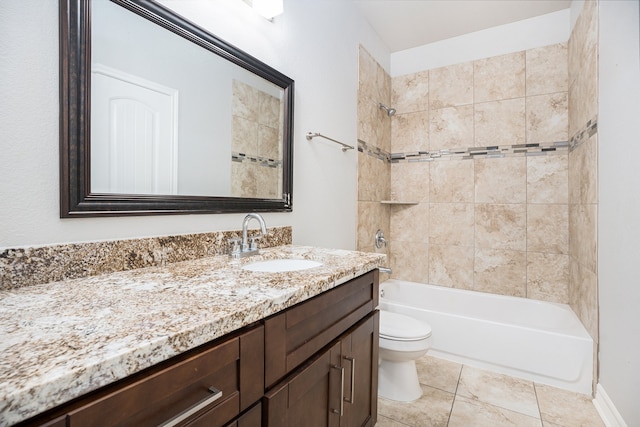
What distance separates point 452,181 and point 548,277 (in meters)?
1.08

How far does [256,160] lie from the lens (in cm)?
153

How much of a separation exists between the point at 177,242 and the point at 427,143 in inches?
99.0

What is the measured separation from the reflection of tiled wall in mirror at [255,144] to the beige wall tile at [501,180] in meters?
1.95

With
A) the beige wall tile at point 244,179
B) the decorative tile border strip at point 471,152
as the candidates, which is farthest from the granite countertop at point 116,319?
the decorative tile border strip at point 471,152

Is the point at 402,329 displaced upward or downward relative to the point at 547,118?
downward

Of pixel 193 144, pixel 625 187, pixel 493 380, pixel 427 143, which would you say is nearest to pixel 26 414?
pixel 193 144

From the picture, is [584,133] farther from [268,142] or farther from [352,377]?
[352,377]

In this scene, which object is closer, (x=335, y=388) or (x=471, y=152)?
(x=335, y=388)

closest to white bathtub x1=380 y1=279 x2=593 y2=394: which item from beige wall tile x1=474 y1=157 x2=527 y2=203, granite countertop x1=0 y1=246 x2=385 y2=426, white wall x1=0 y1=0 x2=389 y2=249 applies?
beige wall tile x1=474 y1=157 x2=527 y2=203

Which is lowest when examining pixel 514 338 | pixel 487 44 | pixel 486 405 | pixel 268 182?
pixel 486 405

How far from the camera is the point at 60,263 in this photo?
84 centimetres

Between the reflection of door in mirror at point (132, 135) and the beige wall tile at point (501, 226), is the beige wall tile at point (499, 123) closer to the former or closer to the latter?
the beige wall tile at point (501, 226)

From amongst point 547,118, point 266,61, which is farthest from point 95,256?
point 547,118

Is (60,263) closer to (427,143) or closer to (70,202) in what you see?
(70,202)
